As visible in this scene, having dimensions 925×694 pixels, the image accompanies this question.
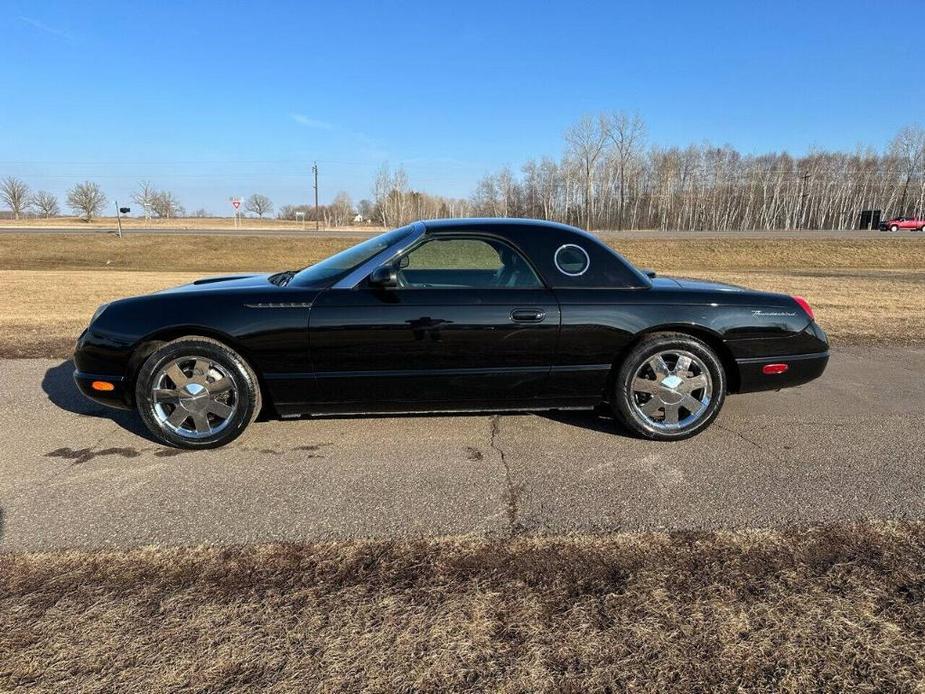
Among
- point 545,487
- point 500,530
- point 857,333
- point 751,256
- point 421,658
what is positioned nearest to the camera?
point 421,658

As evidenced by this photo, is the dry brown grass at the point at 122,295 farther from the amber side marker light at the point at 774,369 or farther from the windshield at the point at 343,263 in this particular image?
the windshield at the point at 343,263

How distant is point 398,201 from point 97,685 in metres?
81.5

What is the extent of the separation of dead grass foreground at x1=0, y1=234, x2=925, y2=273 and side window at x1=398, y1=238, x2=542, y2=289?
67.7 ft

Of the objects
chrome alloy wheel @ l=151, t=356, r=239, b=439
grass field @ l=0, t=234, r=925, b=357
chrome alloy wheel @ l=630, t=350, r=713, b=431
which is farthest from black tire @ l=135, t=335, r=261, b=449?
grass field @ l=0, t=234, r=925, b=357

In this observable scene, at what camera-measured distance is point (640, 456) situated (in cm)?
336

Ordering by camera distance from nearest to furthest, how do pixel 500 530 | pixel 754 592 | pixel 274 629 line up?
pixel 274 629
pixel 754 592
pixel 500 530

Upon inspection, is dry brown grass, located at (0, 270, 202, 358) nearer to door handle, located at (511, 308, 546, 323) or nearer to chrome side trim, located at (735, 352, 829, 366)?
door handle, located at (511, 308, 546, 323)

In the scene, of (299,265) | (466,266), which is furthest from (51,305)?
(299,265)

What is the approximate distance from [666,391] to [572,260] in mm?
1078

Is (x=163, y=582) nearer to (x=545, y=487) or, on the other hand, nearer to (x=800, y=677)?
(x=545, y=487)

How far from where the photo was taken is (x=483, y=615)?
1953 millimetres

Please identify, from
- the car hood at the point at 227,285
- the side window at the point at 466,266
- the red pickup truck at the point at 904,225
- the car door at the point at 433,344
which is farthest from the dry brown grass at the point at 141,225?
the red pickup truck at the point at 904,225

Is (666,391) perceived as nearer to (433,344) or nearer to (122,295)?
(433,344)

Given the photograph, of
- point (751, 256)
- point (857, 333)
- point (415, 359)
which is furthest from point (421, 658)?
point (751, 256)
